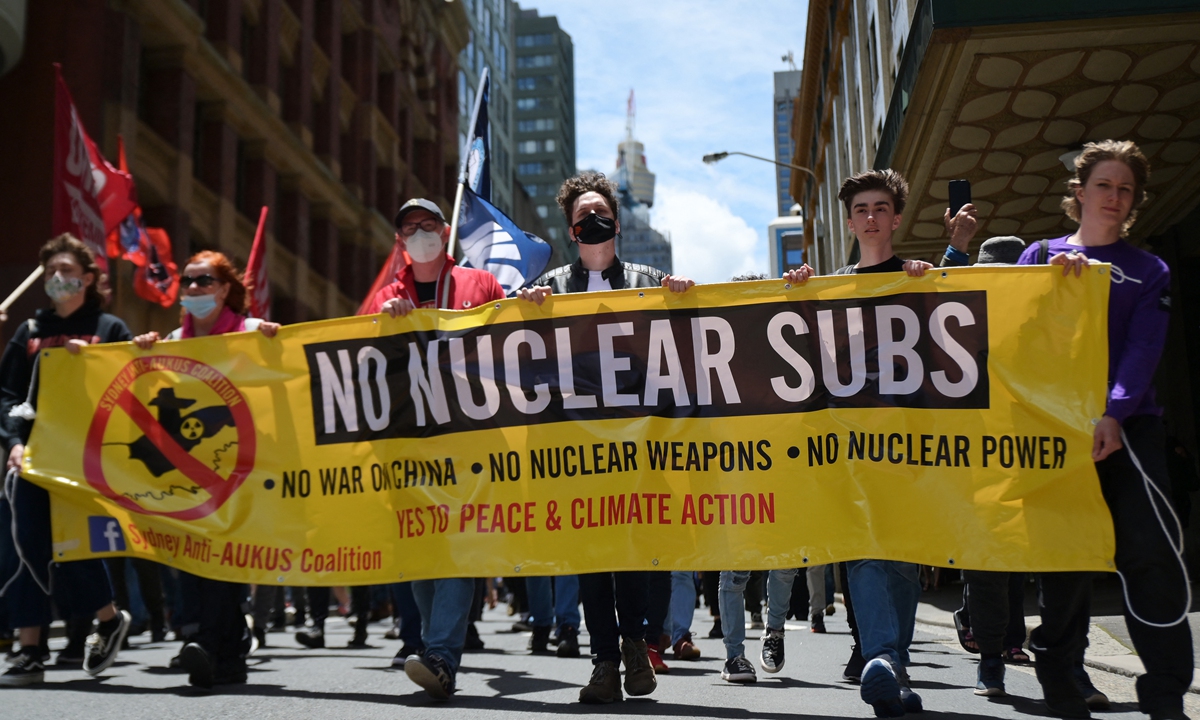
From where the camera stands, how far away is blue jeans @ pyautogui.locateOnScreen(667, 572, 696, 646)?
7.86 m

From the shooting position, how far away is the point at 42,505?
6.39 meters

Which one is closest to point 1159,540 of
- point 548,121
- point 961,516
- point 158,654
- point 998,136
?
point 961,516

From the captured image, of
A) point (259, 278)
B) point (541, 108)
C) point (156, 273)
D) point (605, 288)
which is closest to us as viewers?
point (605, 288)

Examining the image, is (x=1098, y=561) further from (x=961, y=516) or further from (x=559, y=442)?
(x=559, y=442)

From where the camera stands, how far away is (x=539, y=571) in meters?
5.23

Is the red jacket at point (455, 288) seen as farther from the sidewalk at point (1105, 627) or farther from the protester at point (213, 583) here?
the sidewalk at point (1105, 627)

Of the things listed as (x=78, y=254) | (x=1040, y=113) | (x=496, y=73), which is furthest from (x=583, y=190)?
(x=496, y=73)

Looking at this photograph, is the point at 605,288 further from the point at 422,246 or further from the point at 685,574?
the point at 685,574

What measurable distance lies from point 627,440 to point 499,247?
6361mm

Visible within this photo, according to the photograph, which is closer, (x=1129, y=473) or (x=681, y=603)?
(x=1129, y=473)

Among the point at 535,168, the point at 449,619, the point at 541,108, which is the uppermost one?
the point at 541,108

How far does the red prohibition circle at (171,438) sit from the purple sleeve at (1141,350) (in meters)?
4.05

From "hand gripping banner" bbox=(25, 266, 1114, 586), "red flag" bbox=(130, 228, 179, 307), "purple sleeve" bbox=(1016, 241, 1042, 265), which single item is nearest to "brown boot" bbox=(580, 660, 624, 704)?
"hand gripping banner" bbox=(25, 266, 1114, 586)

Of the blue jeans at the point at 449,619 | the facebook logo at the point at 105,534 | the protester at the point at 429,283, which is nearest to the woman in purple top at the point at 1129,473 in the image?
the blue jeans at the point at 449,619
